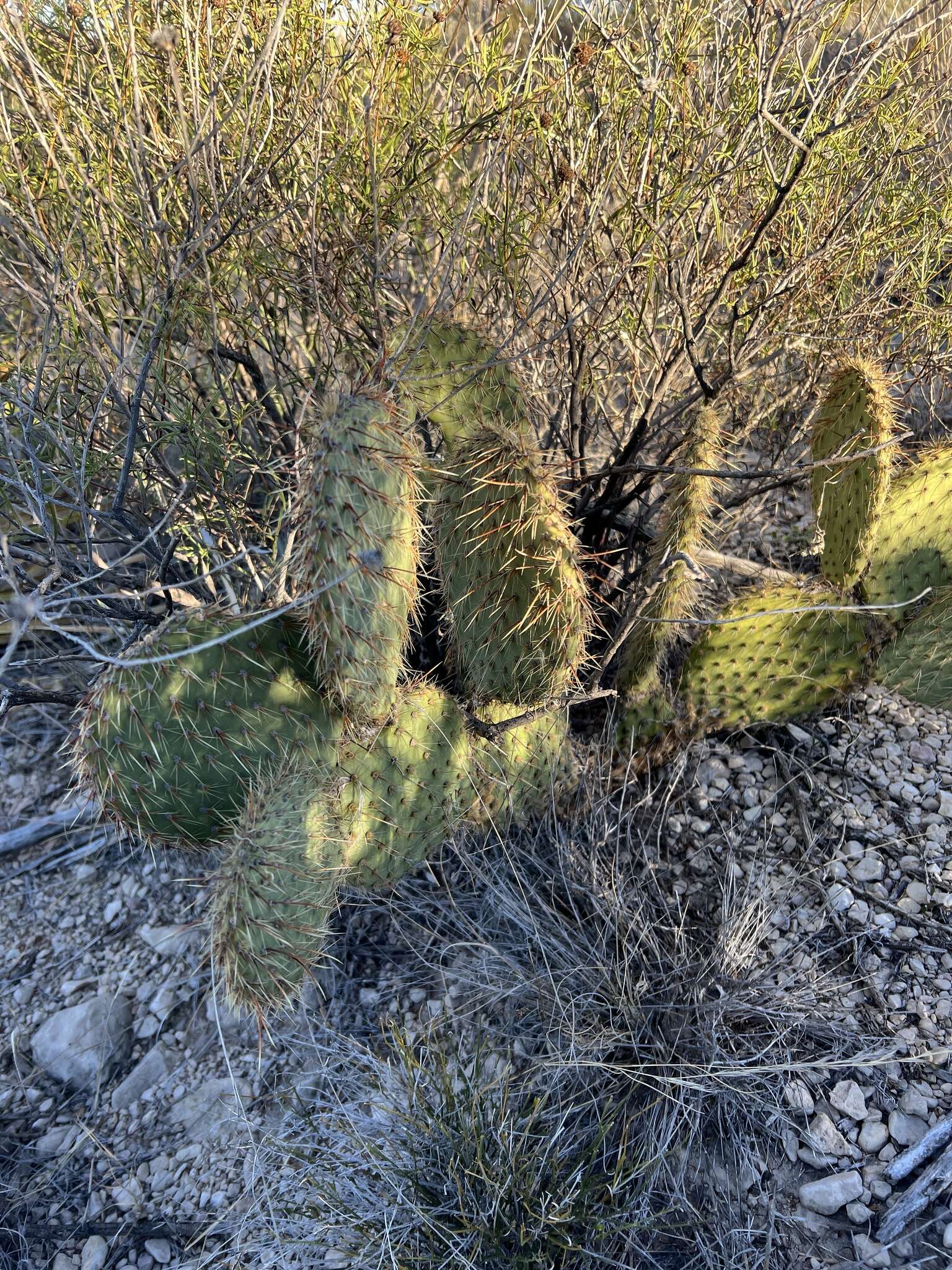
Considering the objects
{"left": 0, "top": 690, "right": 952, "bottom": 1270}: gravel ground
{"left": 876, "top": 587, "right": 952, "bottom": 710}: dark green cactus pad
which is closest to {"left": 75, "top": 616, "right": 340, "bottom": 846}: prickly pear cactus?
{"left": 0, "top": 690, "right": 952, "bottom": 1270}: gravel ground

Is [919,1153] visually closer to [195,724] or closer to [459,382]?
[195,724]

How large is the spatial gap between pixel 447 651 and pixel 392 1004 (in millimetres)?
998

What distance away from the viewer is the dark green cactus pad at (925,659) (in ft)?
8.48

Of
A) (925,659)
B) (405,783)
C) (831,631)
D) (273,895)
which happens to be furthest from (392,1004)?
(925,659)

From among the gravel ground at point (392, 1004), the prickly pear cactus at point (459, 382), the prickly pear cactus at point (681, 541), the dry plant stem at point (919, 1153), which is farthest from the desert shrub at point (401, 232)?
the dry plant stem at point (919, 1153)

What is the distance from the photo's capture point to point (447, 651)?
249 centimetres

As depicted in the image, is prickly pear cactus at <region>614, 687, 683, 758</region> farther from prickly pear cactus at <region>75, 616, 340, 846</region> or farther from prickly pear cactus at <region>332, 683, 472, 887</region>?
prickly pear cactus at <region>75, 616, 340, 846</region>

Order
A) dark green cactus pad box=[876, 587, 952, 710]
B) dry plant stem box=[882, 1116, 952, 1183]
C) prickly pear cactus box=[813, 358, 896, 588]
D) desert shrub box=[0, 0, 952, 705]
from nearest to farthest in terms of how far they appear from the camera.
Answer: dry plant stem box=[882, 1116, 952, 1183] < desert shrub box=[0, 0, 952, 705] < prickly pear cactus box=[813, 358, 896, 588] < dark green cactus pad box=[876, 587, 952, 710]

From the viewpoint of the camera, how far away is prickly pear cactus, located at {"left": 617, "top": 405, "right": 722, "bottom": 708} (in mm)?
2350

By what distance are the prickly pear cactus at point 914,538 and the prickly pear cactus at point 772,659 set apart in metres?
0.14

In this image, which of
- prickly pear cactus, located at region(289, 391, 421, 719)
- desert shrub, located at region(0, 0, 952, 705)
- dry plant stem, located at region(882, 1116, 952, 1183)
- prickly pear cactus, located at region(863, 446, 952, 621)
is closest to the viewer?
prickly pear cactus, located at region(289, 391, 421, 719)

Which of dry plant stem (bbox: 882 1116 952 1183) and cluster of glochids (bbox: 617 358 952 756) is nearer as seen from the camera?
dry plant stem (bbox: 882 1116 952 1183)

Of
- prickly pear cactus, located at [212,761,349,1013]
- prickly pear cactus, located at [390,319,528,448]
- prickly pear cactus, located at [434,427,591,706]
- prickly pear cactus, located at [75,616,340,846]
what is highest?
prickly pear cactus, located at [390,319,528,448]

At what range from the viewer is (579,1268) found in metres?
1.84
